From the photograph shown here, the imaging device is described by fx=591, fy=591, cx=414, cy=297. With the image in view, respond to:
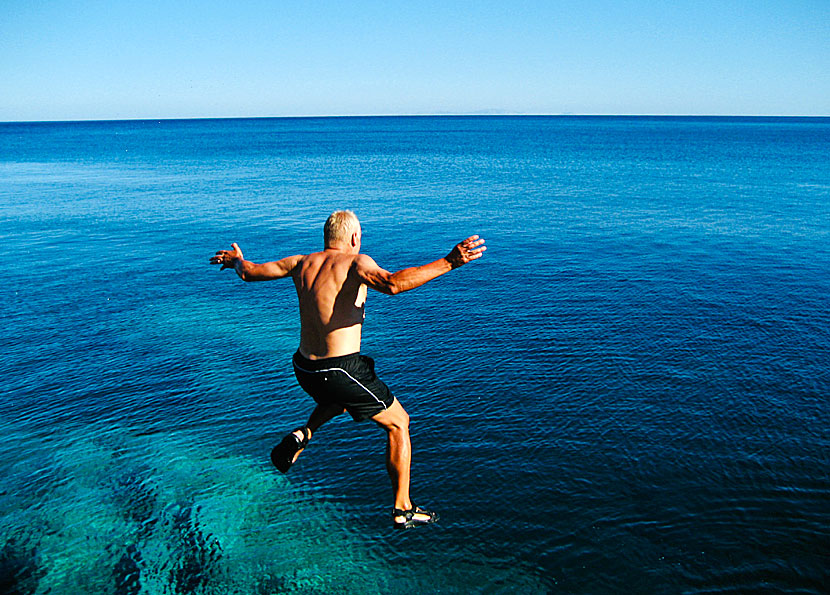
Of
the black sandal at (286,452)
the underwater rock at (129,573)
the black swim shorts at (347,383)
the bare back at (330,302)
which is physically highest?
the bare back at (330,302)

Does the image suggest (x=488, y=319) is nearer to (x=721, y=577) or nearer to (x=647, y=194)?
(x=721, y=577)

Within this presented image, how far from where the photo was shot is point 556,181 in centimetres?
6309

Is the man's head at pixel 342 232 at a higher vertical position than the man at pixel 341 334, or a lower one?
higher

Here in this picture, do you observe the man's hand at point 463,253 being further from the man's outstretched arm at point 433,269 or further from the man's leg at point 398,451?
the man's leg at point 398,451

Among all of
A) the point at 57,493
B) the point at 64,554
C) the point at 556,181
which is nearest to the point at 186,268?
the point at 57,493

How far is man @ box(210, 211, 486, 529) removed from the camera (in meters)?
6.20

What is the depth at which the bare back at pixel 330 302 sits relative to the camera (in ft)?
20.2

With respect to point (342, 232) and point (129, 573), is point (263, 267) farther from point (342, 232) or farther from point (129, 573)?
point (129, 573)

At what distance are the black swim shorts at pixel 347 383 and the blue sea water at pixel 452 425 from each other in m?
5.18

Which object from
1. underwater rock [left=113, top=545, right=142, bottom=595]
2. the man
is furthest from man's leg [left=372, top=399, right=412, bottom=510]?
underwater rock [left=113, top=545, right=142, bottom=595]

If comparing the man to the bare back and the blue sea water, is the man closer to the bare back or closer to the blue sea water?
the bare back

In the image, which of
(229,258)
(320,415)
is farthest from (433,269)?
(229,258)

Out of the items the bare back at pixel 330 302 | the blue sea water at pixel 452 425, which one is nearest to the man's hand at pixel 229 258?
the bare back at pixel 330 302

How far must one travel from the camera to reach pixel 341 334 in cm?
639
